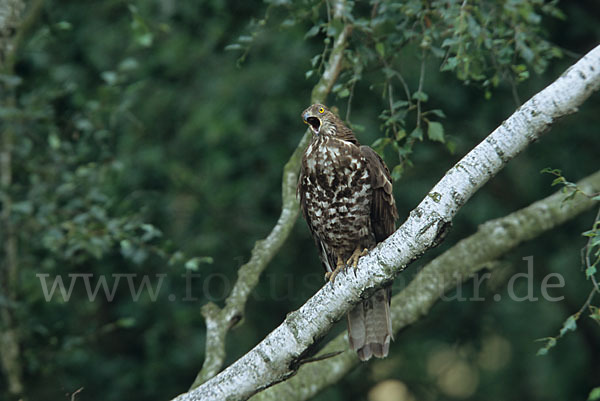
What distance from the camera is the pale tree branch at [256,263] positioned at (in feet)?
10.9

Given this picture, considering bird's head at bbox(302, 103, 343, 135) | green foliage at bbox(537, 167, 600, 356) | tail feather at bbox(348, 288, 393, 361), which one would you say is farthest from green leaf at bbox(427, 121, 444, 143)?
tail feather at bbox(348, 288, 393, 361)

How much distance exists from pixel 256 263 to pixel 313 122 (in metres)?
0.75

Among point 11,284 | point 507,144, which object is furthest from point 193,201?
point 507,144

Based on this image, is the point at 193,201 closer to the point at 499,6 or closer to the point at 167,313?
the point at 167,313

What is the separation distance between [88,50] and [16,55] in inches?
48.0

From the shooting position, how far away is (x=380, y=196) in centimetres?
351

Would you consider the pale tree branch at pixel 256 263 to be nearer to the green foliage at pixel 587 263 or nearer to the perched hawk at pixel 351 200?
the perched hawk at pixel 351 200

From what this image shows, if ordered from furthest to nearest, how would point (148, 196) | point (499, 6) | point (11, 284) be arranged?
point (148, 196) < point (11, 284) < point (499, 6)

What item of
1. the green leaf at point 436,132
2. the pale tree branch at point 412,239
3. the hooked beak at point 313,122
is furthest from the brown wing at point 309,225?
the pale tree branch at point 412,239

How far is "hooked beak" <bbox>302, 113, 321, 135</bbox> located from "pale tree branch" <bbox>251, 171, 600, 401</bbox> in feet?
3.44

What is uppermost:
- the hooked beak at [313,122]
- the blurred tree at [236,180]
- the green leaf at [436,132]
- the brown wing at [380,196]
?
the green leaf at [436,132]

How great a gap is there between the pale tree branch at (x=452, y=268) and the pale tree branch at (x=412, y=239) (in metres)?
0.79

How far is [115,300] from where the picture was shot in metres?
5.82

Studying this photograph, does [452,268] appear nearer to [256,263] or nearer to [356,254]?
[356,254]
